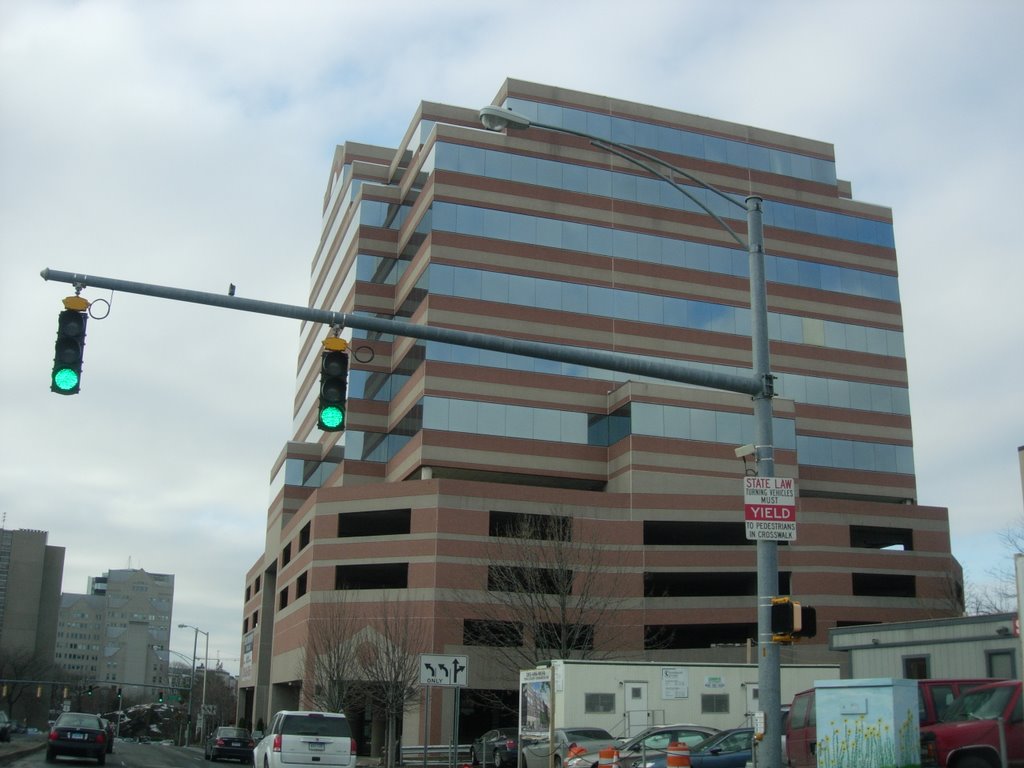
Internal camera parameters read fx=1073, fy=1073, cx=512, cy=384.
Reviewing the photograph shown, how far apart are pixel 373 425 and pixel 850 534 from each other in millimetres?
26444

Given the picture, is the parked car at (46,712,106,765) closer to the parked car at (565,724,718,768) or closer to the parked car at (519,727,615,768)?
the parked car at (519,727,615,768)

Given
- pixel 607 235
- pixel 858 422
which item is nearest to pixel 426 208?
pixel 607 235

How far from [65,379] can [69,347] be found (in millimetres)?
393

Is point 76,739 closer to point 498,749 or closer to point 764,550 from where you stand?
point 498,749

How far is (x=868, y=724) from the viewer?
1441cm

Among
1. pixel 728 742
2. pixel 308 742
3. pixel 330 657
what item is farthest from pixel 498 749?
pixel 308 742

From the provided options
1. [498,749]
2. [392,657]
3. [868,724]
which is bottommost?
[498,749]

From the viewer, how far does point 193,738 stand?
10600cm

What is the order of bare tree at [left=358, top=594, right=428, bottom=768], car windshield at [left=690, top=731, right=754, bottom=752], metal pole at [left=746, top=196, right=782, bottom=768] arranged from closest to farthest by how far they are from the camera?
1. metal pole at [left=746, top=196, right=782, bottom=768]
2. car windshield at [left=690, top=731, right=754, bottom=752]
3. bare tree at [left=358, top=594, right=428, bottom=768]

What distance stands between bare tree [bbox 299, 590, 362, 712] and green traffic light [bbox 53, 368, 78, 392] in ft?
107

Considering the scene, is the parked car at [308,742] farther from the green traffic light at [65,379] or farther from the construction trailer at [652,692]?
the green traffic light at [65,379]

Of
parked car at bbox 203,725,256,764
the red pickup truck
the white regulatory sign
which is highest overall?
the white regulatory sign

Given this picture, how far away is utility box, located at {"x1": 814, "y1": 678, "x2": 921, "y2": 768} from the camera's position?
46.0 feet

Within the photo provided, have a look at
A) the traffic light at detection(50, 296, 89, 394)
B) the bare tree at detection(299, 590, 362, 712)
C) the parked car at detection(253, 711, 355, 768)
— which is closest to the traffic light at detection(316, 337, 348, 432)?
the traffic light at detection(50, 296, 89, 394)
